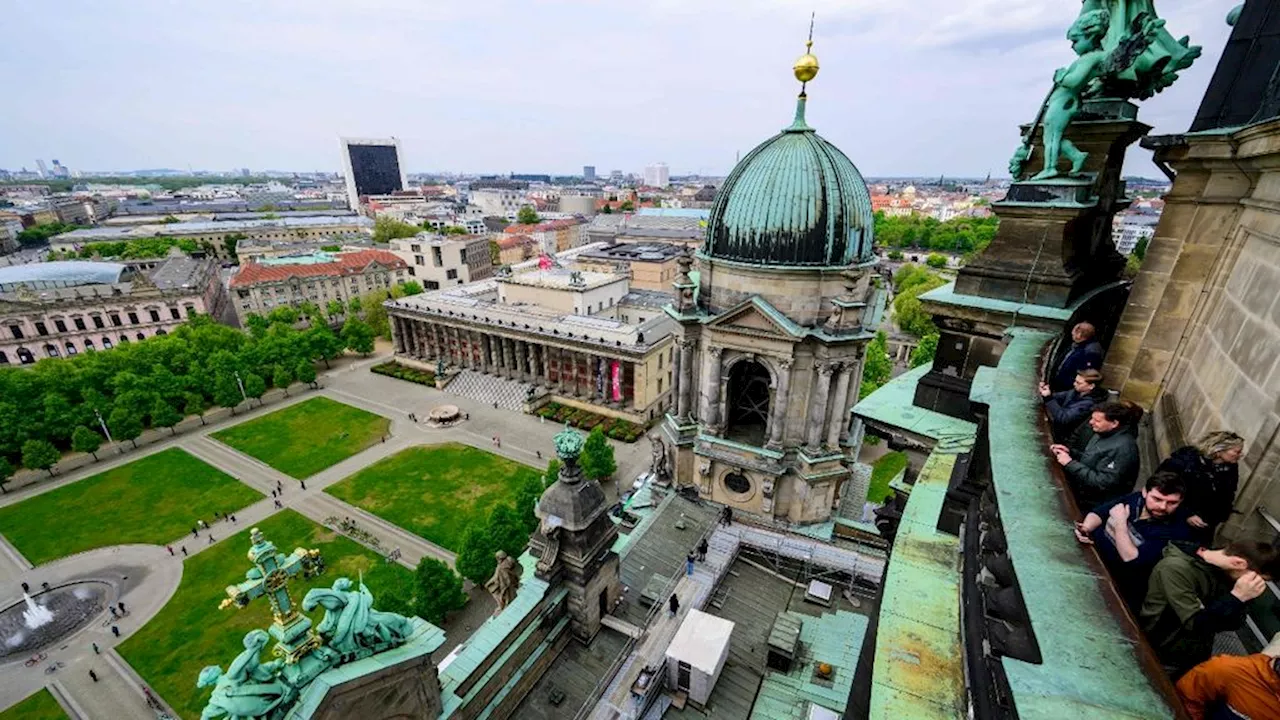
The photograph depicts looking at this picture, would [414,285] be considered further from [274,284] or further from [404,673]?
[404,673]

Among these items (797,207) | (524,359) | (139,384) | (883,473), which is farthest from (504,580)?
(139,384)

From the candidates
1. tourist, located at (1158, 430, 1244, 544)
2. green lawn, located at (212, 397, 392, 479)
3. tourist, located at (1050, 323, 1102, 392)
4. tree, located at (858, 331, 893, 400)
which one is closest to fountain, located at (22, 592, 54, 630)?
green lawn, located at (212, 397, 392, 479)

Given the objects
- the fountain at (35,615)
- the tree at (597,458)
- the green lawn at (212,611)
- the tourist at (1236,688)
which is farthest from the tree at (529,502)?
the tourist at (1236,688)

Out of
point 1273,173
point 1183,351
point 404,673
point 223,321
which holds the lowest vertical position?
point 223,321

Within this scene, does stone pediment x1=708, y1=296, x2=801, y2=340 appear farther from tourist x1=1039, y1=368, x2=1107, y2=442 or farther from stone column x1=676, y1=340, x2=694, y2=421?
tourist x1=1039, y1=368, x2=1107, y2=442

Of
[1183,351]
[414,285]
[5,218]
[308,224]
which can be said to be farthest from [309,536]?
[5,218]

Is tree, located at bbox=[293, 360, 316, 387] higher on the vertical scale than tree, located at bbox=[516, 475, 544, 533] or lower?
lower

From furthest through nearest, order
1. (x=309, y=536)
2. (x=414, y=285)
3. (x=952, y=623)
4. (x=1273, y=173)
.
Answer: (x=414, y=285) → (x=309, y=536) → (x=1273, y=173) → (x=952, y=623)

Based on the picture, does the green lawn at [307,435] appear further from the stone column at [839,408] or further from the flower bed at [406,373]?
the stone column at [839,408]
